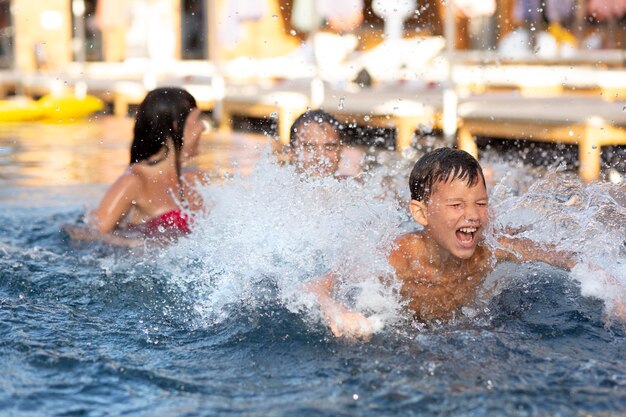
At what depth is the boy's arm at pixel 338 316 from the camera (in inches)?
137

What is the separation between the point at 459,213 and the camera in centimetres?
392

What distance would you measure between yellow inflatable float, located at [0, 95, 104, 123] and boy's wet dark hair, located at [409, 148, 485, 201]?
38.5 ft

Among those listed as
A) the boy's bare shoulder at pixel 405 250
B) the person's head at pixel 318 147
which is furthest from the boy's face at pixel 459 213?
the person's head at pixel 318 147

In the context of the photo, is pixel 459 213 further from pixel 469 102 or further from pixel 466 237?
pixel 469 102

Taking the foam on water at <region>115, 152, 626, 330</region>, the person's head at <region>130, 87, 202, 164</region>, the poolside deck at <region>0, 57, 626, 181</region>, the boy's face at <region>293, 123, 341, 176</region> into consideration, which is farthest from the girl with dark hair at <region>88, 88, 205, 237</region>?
the poolside deck at <region>0, 57, 626, 181</region>

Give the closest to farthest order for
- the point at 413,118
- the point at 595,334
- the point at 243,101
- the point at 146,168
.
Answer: the point at 595,334 → the point at 146,168 → the point at 413,118 → the point at 243,101

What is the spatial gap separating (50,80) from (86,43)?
20.4 feet

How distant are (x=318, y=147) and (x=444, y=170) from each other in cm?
179

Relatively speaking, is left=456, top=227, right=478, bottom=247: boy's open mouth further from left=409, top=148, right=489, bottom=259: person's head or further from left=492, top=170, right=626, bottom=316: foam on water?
left=492, top=170, right=626, bottom=316: foam on water

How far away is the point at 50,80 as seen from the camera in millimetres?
19719

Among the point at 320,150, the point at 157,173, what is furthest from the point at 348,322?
the point at 157,173

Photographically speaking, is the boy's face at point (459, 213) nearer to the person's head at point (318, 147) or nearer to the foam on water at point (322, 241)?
the foam on water at point (322, 241)

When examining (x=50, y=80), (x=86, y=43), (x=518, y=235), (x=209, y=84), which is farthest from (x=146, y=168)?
(x=86, y=43)

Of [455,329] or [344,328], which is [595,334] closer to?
[455,329]
